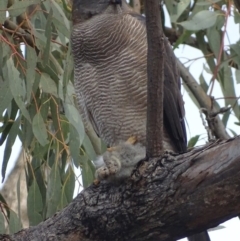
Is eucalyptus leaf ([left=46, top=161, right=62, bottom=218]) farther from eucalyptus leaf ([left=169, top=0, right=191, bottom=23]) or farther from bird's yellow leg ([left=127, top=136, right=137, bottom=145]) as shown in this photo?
eucalyptus leaf ([left=169, top=0, right=191, bottom=23])

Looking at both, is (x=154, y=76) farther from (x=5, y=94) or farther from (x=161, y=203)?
(x=5, y=94)

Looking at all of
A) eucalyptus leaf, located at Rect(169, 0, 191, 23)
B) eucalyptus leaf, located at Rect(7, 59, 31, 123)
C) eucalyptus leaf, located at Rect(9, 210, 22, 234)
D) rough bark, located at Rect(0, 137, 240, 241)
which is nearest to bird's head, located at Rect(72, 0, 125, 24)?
eucalyptus leaf, located at Rect(7, 59, 31, 123)

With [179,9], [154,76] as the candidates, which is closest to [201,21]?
[179,9]

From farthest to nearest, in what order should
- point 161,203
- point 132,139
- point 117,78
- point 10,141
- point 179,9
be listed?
point 179,9
point 10,141
point 117,78
point 132,139
point 161,203

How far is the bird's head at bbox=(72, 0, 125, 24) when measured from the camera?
10.0ft

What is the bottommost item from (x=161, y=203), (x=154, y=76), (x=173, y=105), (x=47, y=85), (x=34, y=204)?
(x=161, y=203)

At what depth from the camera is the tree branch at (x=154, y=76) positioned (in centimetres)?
195

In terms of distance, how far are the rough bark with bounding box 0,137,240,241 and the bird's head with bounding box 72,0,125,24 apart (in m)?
1.02

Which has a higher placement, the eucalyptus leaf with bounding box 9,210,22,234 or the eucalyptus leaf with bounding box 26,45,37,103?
the eucalyptus leaf with bounding box 26,45,37,103

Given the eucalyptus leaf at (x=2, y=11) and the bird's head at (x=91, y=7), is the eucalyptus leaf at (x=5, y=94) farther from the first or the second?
the bird's head at (x=91, y=7)

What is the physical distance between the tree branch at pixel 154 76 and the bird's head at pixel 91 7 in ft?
3.46

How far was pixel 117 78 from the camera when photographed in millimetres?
2857

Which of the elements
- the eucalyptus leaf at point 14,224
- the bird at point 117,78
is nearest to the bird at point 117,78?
the bird at point 117,78

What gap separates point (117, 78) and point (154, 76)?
822 millimetres
